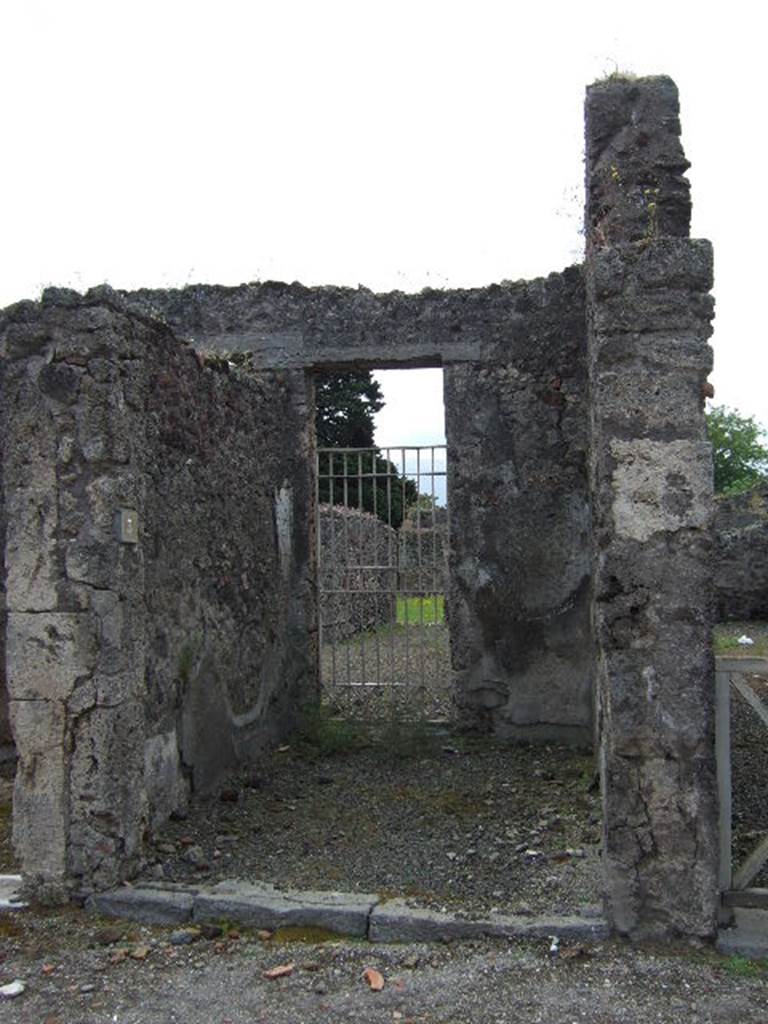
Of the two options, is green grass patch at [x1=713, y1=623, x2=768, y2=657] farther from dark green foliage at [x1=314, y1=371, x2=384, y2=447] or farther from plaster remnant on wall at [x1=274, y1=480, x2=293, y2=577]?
dark green foliage at [x1=314, y1=371, x2=384, y2=447]

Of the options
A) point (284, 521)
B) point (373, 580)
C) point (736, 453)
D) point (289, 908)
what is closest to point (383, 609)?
point (373, 580)

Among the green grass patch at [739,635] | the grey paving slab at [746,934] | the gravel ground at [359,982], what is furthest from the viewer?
the green grass patch at [739,635]

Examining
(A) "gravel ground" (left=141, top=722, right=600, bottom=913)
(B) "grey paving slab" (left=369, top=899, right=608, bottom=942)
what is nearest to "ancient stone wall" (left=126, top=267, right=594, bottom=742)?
(A) "gravel ground" (left=141, top=722, right=600, bottom=913)

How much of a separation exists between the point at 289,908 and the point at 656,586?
206 cm

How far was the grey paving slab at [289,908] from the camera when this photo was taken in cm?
416

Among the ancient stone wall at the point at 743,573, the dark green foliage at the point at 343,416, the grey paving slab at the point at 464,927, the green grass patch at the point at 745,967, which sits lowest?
the green grass patch at the point at 745,967

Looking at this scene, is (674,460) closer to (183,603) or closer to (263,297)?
(183,603)

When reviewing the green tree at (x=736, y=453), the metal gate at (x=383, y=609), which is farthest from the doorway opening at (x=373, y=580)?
the green tree at (x=736, y=453)

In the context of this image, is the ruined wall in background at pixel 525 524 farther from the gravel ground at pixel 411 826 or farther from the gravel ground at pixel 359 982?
the gravel ground at pixel 359 982

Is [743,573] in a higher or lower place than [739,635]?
higher

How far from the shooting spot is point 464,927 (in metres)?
4.04

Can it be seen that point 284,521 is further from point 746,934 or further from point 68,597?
point 746,934

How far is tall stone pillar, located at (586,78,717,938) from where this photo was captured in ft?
12.7

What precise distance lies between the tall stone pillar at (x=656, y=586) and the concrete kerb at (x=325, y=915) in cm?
31
